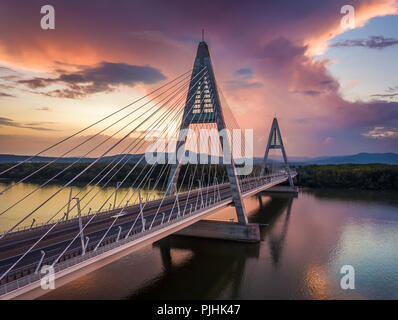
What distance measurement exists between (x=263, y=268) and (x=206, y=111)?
16.3m

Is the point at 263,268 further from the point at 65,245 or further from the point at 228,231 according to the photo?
the point at 65,245

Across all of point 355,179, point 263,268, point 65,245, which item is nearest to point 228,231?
point 263,268

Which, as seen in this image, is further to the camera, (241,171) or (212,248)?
(241,171)

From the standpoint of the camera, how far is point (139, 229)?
17078 mm

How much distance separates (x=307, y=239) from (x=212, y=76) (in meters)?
20.9

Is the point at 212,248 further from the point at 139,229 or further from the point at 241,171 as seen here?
the point at 241,171

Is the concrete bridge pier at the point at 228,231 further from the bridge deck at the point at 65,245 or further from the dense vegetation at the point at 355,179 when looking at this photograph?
the dense vegetation at the point at 355,179

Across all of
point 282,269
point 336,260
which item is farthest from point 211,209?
point 336,260

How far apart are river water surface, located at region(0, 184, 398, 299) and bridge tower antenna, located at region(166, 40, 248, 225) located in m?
5.44

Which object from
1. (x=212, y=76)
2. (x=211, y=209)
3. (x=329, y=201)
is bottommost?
(x=329, y=201)

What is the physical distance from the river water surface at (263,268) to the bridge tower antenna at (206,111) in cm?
544

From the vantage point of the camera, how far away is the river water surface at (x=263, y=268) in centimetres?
1838

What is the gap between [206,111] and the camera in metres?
29.8

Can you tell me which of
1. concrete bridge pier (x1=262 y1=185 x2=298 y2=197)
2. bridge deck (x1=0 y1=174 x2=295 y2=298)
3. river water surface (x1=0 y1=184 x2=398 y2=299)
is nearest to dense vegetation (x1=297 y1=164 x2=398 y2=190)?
concrete bridge pier (x1=262 y1=185 x2=298 y2=197)
